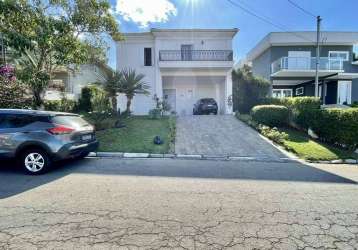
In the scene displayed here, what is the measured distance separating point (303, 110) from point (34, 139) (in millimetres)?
12356

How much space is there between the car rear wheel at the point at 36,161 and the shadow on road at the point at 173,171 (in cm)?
20

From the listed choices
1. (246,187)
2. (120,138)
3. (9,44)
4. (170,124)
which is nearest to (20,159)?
(9,44)

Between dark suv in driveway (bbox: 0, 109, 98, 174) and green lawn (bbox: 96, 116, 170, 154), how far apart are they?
3.11 m

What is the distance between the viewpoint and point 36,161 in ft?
19.2

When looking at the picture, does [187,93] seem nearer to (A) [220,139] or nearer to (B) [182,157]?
(A) [220,139]

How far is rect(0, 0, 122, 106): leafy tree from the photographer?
9.33 m

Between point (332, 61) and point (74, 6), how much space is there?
21209mm

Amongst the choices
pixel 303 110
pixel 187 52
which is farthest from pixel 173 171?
pixel 187 52

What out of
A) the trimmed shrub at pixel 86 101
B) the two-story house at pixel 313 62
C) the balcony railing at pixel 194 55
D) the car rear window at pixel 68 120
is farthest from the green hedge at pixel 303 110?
the trimmed shrub at pixel 86 101

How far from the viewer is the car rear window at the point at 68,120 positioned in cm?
610

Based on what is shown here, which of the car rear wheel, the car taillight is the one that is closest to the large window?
the car taillight

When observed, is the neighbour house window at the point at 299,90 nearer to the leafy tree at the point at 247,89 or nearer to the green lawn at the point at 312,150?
the leafy tree at the point at 247,89

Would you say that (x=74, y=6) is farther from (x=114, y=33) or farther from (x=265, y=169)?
(x=265, y=169)

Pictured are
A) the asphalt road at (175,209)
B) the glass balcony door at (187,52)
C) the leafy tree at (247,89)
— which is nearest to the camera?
the asphalt road at (175,209)
